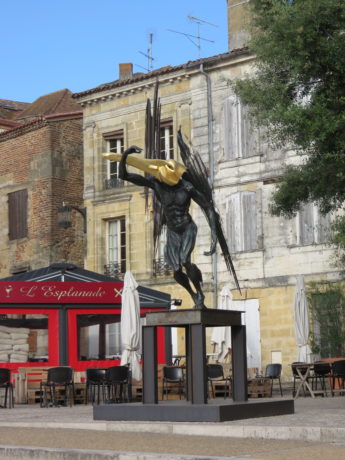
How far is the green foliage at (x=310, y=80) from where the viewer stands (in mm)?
13984

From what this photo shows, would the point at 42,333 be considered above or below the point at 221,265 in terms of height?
below

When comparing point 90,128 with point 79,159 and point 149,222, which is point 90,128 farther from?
point 149,222

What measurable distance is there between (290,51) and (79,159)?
18429 millimetres

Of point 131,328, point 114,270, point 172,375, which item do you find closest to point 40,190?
point 114,270

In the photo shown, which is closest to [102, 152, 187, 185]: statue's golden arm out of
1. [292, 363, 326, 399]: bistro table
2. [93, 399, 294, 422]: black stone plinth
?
[93, 399, 294, 422]: black stone plinth

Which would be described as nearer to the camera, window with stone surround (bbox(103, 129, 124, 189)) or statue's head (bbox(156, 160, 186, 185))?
statue's head (bbox(156, 160, 186, 185))

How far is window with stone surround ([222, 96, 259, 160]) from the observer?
27531 mm

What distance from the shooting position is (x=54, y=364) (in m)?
20.2

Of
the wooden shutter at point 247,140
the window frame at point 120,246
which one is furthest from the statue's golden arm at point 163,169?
the window frame at point 120,246

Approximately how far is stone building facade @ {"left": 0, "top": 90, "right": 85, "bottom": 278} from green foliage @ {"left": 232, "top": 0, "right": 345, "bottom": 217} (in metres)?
15.9

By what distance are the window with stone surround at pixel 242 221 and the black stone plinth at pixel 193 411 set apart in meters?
15.1

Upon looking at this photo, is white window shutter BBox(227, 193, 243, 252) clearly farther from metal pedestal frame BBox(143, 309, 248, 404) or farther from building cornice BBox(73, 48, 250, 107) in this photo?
metal pedestal frame BBox(143, 309, 248, 404)

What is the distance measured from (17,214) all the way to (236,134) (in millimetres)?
8406

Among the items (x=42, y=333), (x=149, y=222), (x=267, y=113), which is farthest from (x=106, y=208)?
(x=267, y=113)
